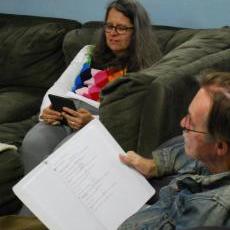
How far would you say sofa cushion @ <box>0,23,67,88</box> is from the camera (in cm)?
278

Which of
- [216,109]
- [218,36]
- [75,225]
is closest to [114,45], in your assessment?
[218,36]

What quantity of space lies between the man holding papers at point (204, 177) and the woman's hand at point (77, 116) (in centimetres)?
76

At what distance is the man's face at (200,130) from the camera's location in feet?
3.51

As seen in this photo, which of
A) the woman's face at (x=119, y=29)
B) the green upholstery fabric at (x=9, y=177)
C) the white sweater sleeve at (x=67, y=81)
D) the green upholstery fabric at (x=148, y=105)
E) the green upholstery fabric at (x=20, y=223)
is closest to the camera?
the green upholstery fabric at (x=20, y=223)

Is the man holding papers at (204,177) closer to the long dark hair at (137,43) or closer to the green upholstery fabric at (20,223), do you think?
the green upholstery fabric at (20,223)

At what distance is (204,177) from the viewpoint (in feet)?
3.55

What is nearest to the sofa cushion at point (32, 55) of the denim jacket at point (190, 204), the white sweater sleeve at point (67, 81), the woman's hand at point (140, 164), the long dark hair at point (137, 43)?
the white sweater sleeve at point (67, 81)

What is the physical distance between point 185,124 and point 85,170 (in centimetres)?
36

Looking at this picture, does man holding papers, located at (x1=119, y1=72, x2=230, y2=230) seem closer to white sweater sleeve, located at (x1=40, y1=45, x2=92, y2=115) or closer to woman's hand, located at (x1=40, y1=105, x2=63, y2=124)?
woman's hand, located at (x1=40, y1=105, x2=63, y2=124)

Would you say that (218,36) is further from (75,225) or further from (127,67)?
(75,225)

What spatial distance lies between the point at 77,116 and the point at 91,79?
1.16 feet

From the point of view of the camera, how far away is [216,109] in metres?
1.03

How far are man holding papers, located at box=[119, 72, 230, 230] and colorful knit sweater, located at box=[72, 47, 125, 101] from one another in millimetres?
944

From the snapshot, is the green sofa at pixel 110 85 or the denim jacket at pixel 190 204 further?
the green sofa at pixel 110 85
